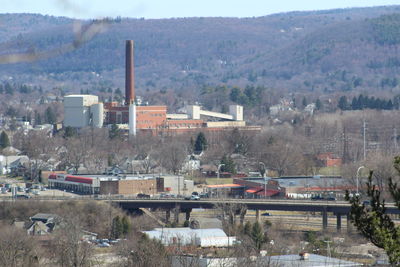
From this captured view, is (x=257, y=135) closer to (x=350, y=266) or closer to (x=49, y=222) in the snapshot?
(x=49, y=222)

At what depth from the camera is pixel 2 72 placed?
19012 centimetres

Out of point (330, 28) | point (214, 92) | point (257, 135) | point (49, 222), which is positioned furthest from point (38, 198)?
point (330, 28)

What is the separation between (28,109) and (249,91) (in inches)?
793

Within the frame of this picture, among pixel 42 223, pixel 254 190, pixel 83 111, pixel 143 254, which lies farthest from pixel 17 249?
pixel 83 111

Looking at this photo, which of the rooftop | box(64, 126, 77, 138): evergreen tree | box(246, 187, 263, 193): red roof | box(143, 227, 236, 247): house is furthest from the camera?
box(64, 126, 77, 138): evergreen tree

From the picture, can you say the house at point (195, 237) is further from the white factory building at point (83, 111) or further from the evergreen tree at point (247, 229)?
the white factory building at point (83, 111)

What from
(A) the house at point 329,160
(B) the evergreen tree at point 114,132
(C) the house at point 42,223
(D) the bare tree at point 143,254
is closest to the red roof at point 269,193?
(C) the house at point 42,223

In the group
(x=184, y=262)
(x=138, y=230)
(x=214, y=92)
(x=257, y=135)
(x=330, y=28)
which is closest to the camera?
(x=184, y=262)

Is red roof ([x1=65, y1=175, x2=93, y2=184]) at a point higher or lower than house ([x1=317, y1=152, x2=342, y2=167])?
lower

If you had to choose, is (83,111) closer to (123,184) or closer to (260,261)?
(123,184)

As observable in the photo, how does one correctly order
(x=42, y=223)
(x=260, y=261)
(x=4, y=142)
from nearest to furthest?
(x=260, y=261) < (x=42, y=223) < (x=4, y=142)

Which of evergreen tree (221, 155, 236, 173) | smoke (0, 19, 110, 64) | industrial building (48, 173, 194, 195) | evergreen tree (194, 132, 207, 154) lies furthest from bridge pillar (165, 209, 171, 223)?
smoke (0, 19, 110, 64)

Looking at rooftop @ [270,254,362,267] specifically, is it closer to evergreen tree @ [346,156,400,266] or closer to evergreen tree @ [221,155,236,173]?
evergreen tree @ [346,156,400,266]

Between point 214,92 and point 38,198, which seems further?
point 214,92
